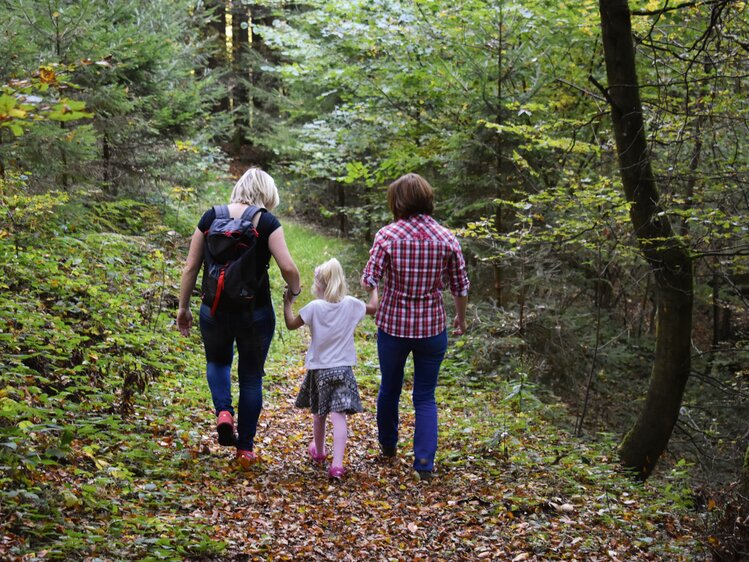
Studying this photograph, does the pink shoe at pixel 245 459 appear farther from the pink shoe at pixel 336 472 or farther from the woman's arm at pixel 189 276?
the woman's arm at pixel 189 276

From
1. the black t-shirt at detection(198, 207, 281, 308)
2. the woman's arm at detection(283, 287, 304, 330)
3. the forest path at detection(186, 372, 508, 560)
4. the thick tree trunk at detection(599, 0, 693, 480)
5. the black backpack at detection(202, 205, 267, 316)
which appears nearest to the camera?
the forest path at detection(186, 372, 508, 560)

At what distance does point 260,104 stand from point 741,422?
27946 mm

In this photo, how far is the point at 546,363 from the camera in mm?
9797

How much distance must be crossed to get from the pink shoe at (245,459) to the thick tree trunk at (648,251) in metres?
3.97

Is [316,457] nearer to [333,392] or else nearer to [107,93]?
[333,392]

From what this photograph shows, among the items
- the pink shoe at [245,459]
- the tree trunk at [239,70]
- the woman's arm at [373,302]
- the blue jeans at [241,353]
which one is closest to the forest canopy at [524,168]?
the blue jeans at [241,353]

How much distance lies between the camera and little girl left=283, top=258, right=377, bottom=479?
5363 mm

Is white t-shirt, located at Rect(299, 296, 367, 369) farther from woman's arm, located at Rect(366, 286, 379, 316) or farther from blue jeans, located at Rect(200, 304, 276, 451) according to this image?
blue jeans, located at Rect(200, 304, 276, 451)

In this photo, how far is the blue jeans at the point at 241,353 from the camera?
5023 mm

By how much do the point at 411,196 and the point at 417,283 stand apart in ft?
2.33

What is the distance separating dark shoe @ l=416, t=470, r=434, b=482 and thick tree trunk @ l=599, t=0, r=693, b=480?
8.34ft

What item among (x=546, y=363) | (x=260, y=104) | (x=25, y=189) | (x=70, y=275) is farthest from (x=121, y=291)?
(x=260, y=104)

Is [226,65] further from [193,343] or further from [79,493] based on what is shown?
[79,493]

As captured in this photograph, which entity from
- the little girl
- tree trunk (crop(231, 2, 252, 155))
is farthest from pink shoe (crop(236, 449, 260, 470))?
tree trunk (crop(231, 2, 252, 155))
